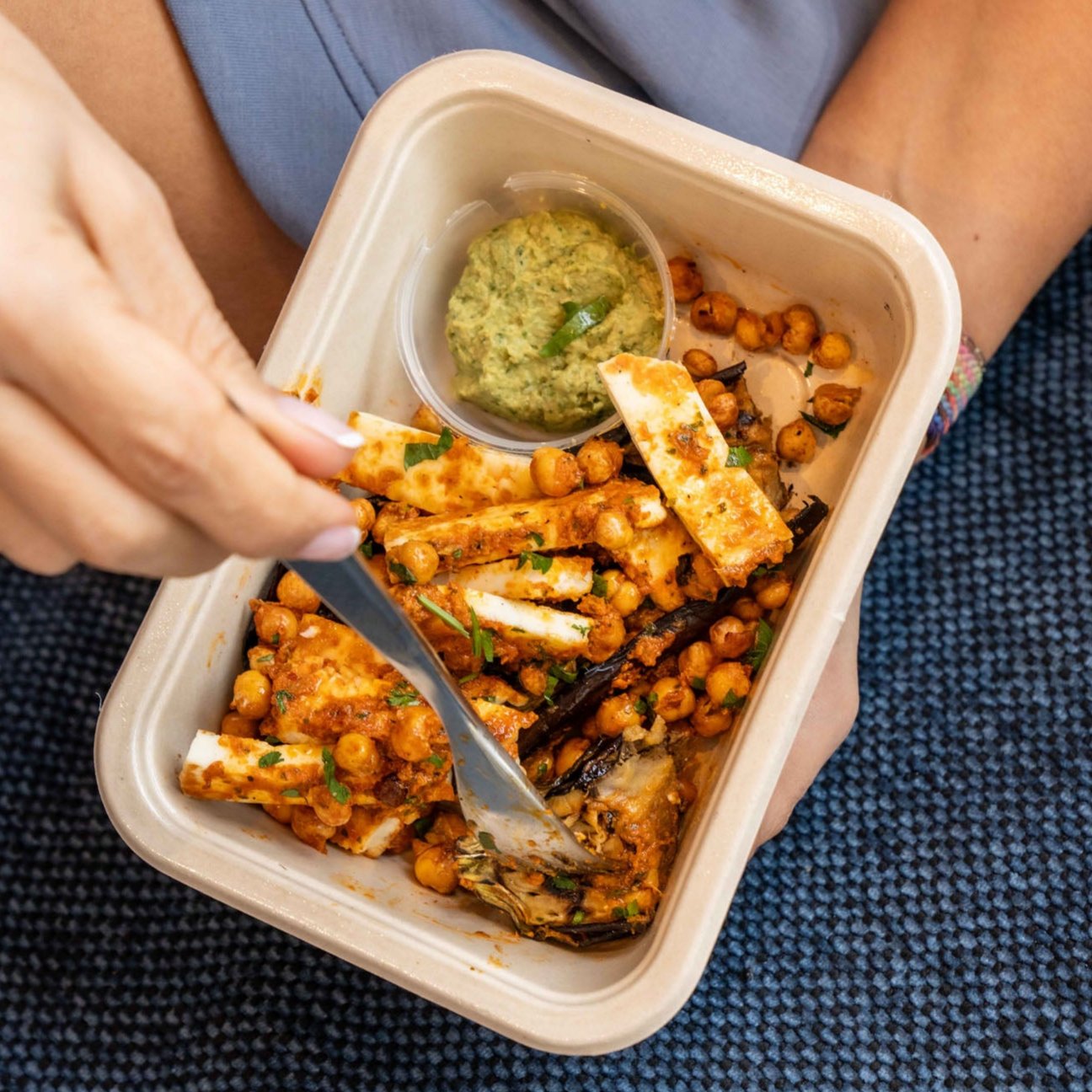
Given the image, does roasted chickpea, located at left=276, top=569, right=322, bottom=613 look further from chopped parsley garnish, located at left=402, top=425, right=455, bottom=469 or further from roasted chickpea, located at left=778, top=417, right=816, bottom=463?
roasted chickpea, located at left=778, top=417, right=816, bottom=463

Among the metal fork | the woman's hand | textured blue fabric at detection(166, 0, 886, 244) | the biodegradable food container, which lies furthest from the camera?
textured blue fabric at detection(166, 0, 886, 244)

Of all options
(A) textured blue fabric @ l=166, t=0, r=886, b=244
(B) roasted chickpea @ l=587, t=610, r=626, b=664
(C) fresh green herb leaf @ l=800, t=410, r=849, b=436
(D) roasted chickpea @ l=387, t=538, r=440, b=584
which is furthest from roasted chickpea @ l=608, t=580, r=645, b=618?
(A) textured blue fabric @ l=166, t=0, r=886, b=244

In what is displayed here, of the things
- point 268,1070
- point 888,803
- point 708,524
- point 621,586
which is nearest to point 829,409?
point 708,524

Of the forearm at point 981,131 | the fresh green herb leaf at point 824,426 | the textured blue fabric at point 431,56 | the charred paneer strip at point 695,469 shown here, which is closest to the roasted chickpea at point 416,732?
the charred paneer strip at point 695,469

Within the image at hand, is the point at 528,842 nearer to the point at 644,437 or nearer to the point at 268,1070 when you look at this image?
the point at 644,437

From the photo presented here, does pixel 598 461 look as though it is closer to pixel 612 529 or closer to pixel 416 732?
pixel 612 529

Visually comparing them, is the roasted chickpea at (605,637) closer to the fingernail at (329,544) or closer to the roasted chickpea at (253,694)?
the roasted chickpea at (253,694)

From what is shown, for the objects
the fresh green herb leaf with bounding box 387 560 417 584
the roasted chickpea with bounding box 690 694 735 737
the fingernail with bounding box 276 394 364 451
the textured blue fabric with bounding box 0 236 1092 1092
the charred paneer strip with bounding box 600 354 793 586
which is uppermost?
the fingernail with bounding box 276 394 364 451
